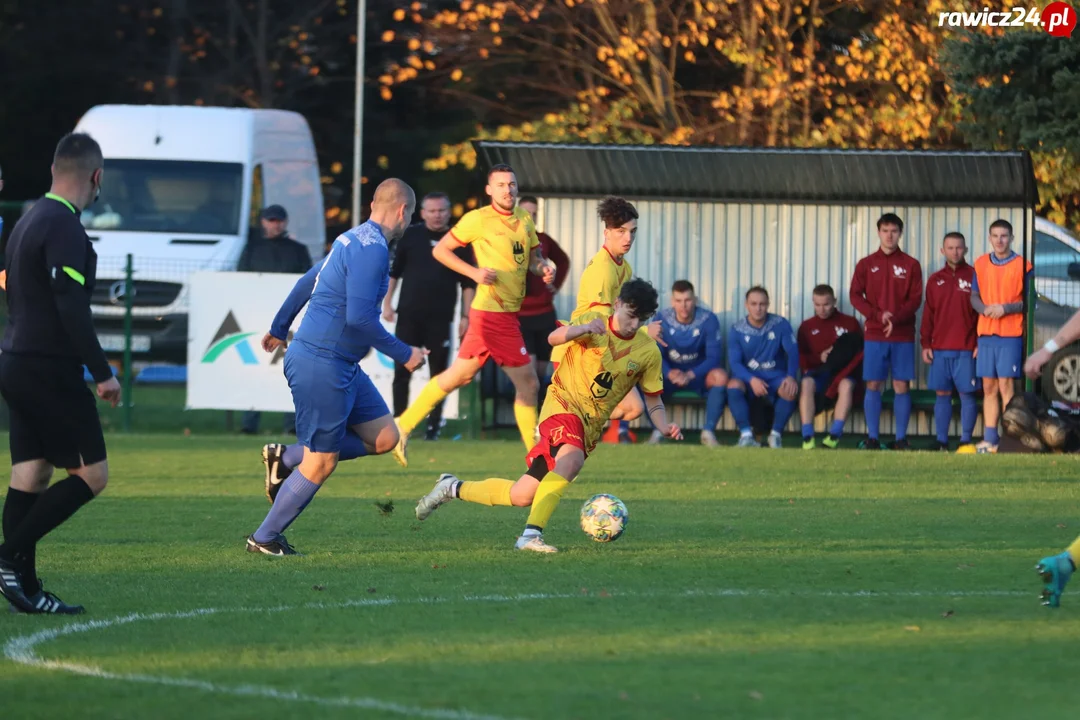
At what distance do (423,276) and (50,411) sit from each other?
9545mm

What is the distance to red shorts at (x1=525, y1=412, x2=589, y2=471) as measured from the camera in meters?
8.96

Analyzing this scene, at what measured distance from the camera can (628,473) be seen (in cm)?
1367

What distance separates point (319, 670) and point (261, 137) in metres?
18.4

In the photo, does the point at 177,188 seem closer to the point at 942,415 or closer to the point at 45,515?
the point at 942,415

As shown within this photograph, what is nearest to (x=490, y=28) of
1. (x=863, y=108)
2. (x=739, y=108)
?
(x=739, y=108)

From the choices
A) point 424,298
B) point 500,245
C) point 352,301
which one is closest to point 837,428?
point 424,298

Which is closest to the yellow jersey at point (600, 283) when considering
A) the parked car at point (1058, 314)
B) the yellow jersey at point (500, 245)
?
the yellow jersey at point (500, 245)

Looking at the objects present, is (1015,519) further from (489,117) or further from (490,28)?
(489,117)

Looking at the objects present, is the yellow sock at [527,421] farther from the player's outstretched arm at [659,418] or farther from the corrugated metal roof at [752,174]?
the corrugated metal roof at [752,174]

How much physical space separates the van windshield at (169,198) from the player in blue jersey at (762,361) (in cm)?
820

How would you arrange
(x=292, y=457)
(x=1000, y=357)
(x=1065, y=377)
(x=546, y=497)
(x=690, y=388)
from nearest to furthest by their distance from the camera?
(x=546, y=497)
(x=292, y=457)
(x=1000, y=357)
(x=690, y=388)
(x=1065, y=377)

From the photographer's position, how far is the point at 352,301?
8.31 meters

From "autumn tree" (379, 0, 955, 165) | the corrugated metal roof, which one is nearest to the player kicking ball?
the corrugated metal roof

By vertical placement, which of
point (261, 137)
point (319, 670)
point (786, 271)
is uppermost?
point (261, 137)
